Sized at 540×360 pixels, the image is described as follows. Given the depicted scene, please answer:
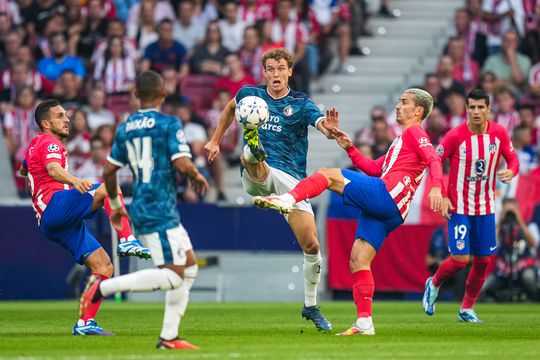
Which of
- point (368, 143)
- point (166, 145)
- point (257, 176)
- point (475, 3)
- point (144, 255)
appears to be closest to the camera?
point (166, 145)

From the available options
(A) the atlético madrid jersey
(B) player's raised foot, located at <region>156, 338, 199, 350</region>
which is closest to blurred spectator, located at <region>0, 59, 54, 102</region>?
(A) the atlético madrid jersey

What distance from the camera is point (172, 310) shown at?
31.4 feet

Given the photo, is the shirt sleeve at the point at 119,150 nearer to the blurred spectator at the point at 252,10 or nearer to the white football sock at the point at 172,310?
the white football sock at the point at 172,310

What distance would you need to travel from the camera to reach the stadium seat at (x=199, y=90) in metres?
23.4

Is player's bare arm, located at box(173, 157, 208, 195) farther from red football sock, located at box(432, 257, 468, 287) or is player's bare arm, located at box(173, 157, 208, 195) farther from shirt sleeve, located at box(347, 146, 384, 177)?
red football sock, located at box(432, 257, 468, 287)

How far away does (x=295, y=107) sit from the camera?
39.8 feet

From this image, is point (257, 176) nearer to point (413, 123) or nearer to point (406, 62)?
point (413, 123)

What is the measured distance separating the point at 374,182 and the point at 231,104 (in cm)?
190

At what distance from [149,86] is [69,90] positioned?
45.1ft

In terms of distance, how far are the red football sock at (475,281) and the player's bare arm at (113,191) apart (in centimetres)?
507

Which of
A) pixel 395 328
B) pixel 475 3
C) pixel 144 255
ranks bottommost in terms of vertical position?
pixel 395 328

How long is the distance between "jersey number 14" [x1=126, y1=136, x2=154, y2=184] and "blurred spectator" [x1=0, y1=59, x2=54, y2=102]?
47.1 feet

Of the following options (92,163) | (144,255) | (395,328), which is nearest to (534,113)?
(92,163)

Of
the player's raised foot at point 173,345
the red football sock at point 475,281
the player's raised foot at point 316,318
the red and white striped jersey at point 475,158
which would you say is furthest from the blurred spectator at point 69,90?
the player's raised foot at point 173,345
